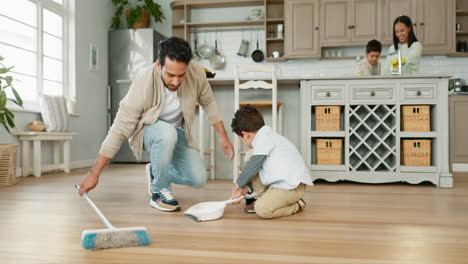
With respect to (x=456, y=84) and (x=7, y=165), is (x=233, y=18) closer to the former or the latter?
(x=456, y=84)

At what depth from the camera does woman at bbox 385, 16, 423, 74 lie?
3.26 metres

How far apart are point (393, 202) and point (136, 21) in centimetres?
427

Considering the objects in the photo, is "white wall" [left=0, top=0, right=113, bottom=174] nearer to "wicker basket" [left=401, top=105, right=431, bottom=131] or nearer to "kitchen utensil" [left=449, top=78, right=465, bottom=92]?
"wicker basket" [left=401, top=105, right=431, bottom=131]

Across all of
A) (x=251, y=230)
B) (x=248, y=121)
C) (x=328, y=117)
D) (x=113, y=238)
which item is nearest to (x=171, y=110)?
(x=248, y=121)

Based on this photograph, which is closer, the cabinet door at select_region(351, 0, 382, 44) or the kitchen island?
the kitchen island

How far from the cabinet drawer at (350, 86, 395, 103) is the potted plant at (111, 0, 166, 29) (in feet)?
10.8

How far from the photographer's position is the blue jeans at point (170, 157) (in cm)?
199

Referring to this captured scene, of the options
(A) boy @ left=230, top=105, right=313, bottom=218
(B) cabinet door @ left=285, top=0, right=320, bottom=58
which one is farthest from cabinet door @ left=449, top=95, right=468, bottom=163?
(A) boy @ left=230, top=105, right=313, bottom=218

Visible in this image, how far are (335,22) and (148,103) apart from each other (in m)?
3.86

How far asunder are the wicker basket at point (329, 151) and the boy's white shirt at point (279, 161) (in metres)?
1.35

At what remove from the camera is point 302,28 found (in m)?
5.18

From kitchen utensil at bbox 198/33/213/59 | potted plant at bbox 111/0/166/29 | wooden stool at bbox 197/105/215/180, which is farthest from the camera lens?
kitchen utensil at bbox 198/33/213/59

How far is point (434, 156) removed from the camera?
307 cm

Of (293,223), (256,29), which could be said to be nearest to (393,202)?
(293,223)
